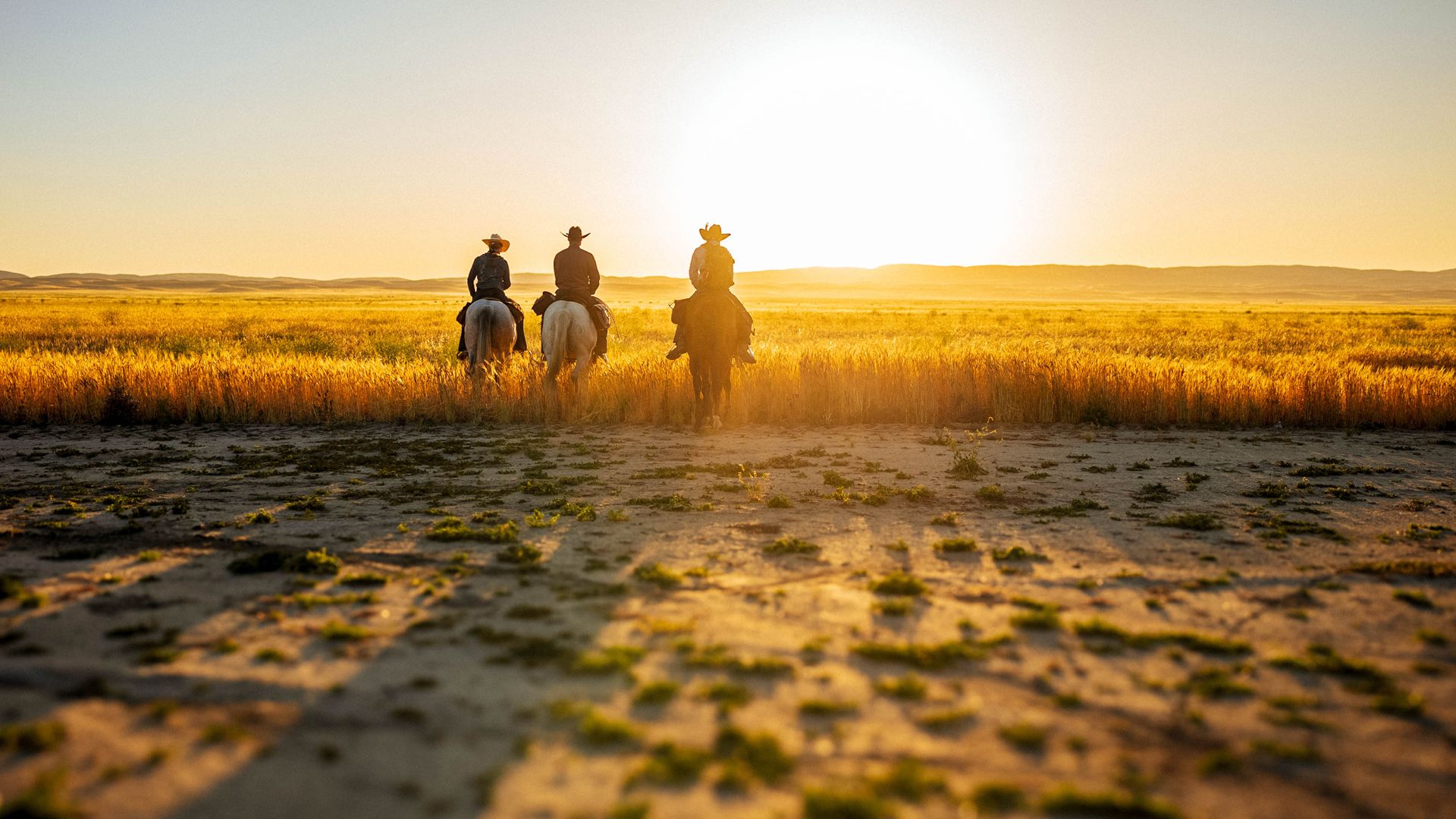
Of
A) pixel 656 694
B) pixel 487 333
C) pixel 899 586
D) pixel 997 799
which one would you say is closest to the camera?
pixel 997 799

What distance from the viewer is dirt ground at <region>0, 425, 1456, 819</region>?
320 centimetres

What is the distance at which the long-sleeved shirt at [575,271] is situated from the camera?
14133 mm

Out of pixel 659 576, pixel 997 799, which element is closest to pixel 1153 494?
pixel 659 576

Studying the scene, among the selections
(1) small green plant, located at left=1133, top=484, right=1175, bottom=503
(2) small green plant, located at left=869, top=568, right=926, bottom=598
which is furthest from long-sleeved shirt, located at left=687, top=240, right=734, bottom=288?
(2) small green plant, located at left=869, top=568, right=926, bottom=598

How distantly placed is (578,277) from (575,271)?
0.10 metres

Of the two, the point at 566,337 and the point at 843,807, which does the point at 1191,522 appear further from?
the point at 566,337

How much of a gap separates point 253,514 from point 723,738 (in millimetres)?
5431

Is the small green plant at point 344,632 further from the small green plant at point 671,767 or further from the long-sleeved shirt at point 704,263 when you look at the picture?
the long-sleeved shirt at point 704,263

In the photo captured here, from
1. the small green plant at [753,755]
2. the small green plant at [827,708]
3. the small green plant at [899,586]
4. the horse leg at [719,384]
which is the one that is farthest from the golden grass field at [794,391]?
the small green plant at [753,755]

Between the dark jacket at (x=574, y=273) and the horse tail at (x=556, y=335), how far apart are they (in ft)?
1.17

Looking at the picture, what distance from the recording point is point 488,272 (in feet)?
49.5

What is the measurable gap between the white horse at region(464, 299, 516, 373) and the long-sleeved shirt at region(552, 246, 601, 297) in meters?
1.25

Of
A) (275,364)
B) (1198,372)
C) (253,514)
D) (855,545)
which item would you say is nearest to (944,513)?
(855,545)

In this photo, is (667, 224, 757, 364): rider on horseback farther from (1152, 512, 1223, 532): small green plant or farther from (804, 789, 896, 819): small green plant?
(804, 789, 896, 819): small green plant
